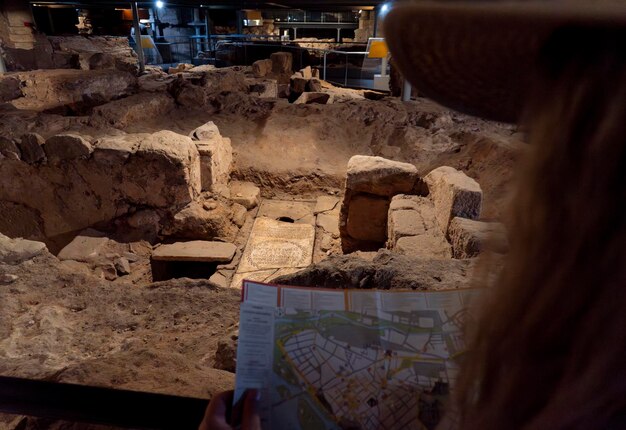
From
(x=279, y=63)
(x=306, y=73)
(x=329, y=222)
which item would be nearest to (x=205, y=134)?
(x=329, y=222)

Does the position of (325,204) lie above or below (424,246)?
below

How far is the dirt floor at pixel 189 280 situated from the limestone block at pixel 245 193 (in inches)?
5.5

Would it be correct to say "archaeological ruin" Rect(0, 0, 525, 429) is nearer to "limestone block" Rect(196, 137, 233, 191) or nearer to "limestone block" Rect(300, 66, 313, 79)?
"limestone block" Rect(196, 137, 233, 191)

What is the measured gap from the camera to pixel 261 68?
12195mm

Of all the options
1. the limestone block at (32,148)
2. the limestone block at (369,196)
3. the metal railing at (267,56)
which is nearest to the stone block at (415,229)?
the limestone block at (369,196)

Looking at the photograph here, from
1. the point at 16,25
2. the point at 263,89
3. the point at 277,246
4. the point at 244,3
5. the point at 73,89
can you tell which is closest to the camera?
the point at 277,246

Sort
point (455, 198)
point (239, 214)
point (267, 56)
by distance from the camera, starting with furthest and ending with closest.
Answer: point (267, 56) < point (239, 214) < point (455, 198)

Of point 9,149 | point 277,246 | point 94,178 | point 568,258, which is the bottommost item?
point 277,246

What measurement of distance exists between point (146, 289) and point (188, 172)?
2505 millimetres

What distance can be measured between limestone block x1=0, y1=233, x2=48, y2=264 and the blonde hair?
338cm

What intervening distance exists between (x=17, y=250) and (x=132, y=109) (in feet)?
14.5

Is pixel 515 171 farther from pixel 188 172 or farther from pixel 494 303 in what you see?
pixel 188 172

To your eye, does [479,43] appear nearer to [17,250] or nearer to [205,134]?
[17,250]

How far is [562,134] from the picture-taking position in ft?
1.76
